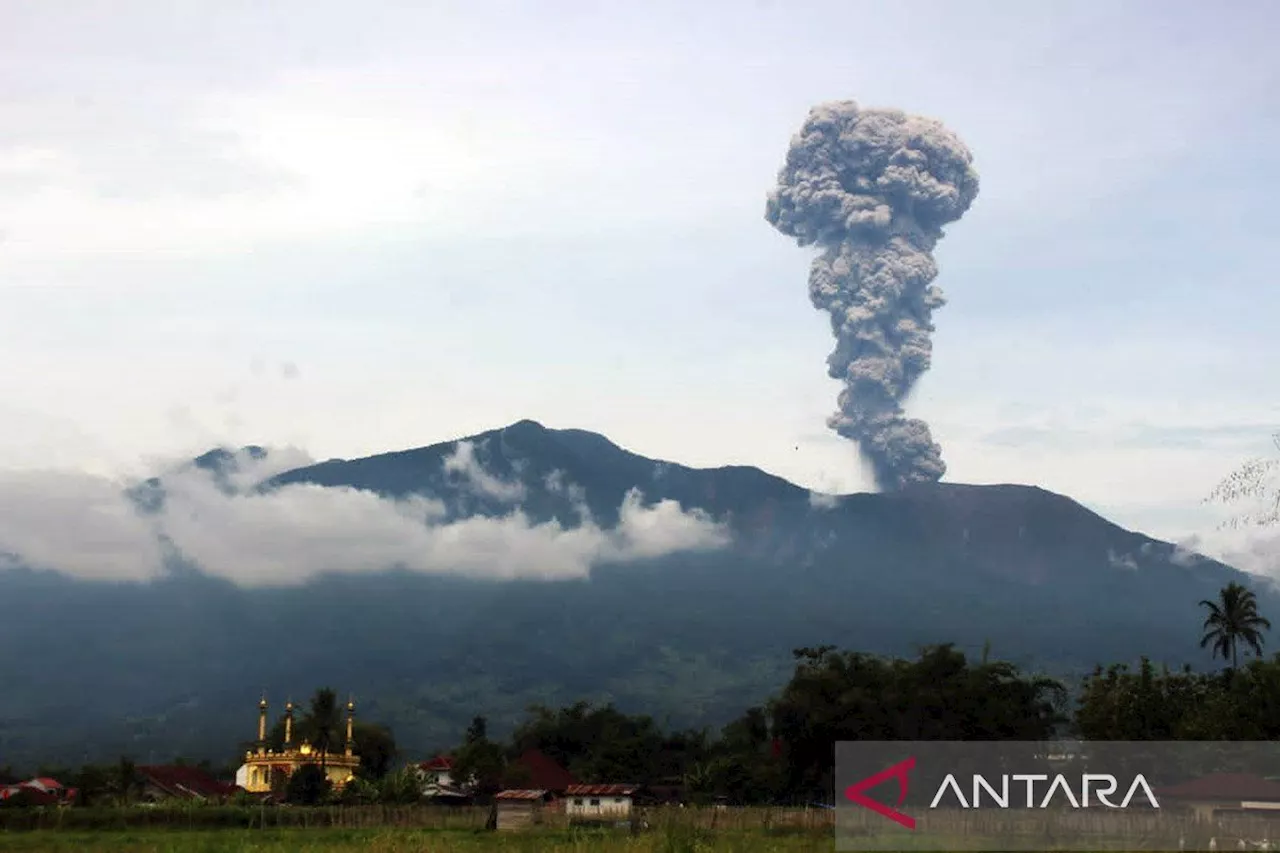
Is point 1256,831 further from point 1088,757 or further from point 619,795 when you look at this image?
point 619,795

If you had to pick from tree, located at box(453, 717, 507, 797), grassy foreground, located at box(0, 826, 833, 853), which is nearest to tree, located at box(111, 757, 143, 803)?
tree, located at box(453, 717, 507, 797)

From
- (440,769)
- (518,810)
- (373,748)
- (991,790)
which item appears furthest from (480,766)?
(991,790)

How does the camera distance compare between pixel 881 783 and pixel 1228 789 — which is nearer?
pixel 881 783

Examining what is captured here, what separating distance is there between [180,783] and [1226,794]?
83499 millimetres

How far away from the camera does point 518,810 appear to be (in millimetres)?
79688

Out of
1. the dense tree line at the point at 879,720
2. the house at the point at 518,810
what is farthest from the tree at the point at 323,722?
the house at the point at 518,810

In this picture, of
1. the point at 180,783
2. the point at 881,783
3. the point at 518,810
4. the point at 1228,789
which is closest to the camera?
the point at 881,783

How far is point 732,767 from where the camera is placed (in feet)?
352

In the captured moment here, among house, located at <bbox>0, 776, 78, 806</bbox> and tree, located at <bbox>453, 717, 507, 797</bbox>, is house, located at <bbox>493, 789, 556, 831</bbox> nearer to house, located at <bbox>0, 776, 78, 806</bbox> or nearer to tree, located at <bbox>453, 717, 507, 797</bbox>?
tree, located at <bbox>453, 717, 507, 797</bbox>

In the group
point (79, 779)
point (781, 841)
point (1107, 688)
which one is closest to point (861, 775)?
point (781, 841)

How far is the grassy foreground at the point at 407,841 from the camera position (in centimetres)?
3953

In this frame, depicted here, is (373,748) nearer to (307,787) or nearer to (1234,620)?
(307,787)
